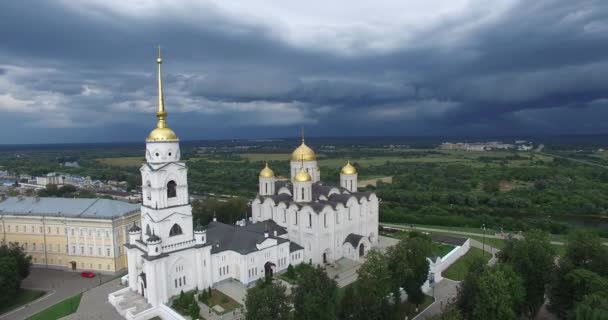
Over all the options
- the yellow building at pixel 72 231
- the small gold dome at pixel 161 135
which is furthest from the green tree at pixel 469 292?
the yellow building at pixel 72 231

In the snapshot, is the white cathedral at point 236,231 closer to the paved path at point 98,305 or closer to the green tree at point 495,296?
the paved path at point 98,305

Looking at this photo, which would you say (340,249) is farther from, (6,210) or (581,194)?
(581,194)

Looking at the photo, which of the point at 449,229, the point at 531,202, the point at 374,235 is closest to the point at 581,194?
the point at 531,202

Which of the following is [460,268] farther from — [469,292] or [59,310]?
[59,310]

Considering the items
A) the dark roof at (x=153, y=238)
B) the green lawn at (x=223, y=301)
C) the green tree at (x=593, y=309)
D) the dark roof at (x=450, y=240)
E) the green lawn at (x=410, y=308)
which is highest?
the dark roof at (x=153, y=238)

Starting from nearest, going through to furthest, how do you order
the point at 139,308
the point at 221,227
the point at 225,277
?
the point at 139,308, the point at 225,277, the point at 221,227

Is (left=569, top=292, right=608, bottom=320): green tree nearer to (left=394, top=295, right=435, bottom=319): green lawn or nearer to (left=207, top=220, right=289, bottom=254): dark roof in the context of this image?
(left=394, top=295, right=435, bottom=319): green lawn
